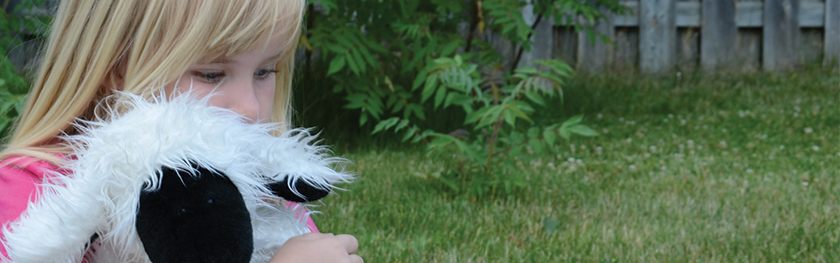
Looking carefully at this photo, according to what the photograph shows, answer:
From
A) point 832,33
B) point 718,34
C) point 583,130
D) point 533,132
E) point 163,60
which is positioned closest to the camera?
point 163,60

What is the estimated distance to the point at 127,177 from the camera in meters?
1.03

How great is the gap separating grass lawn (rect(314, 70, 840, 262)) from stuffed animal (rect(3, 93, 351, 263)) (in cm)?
147

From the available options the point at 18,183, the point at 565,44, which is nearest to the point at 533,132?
the point at 18,183

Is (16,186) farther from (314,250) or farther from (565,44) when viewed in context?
(565,44)

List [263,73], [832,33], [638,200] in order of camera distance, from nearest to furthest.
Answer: [263,73]
[638,200]
[832,33]

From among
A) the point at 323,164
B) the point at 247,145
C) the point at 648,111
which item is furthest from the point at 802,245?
the point at 648,111

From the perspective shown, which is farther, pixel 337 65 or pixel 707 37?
pixel 707 37

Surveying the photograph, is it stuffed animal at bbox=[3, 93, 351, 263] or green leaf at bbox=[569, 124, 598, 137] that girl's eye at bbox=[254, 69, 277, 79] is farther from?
green leaf at bbox=[569, 124, 598, 137]

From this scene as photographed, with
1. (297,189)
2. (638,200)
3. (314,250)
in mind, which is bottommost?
(638,200)

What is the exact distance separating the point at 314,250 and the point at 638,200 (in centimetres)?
250

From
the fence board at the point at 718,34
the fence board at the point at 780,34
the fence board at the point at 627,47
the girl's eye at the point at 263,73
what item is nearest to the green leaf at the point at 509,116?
the girl's eye at the point at 263,73

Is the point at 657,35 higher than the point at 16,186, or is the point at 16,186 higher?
the point at 16,186

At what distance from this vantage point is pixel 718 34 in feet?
25.3

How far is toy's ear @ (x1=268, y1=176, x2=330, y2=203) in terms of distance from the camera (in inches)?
45.9
